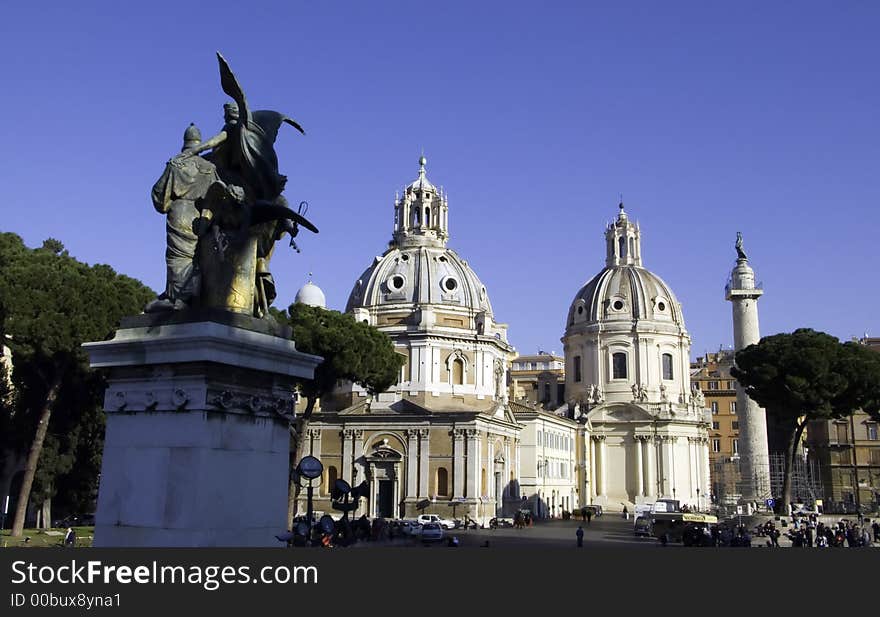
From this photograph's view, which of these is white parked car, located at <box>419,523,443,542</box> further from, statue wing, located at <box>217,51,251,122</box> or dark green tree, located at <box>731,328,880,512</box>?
statue wing, located at <box>217,51,251,122</box>

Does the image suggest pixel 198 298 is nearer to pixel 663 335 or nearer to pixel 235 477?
pixel 235 477

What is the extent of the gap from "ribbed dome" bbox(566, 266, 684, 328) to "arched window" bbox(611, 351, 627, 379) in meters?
3.93

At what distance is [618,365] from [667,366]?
207 inches

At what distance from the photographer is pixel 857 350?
52781 mm

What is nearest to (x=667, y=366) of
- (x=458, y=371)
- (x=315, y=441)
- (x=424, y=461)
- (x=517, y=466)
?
(x=517, y=466)

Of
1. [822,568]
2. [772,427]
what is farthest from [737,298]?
[822,568]

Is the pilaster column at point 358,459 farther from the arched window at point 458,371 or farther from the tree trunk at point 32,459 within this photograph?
the tree trunk at point 32,459

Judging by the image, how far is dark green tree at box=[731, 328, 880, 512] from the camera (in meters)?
→ 50.3

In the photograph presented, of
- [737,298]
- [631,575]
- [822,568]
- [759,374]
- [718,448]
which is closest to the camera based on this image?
[631,575]

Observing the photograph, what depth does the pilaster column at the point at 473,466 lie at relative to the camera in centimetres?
6206

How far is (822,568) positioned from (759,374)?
3876 centimetres

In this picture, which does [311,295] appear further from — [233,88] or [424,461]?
[233,88]

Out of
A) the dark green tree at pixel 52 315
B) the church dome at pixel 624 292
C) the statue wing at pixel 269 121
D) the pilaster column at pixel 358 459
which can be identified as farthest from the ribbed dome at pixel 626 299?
the statue wing at pixel 269 121

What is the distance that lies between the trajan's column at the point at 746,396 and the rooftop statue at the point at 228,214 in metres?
53.8
